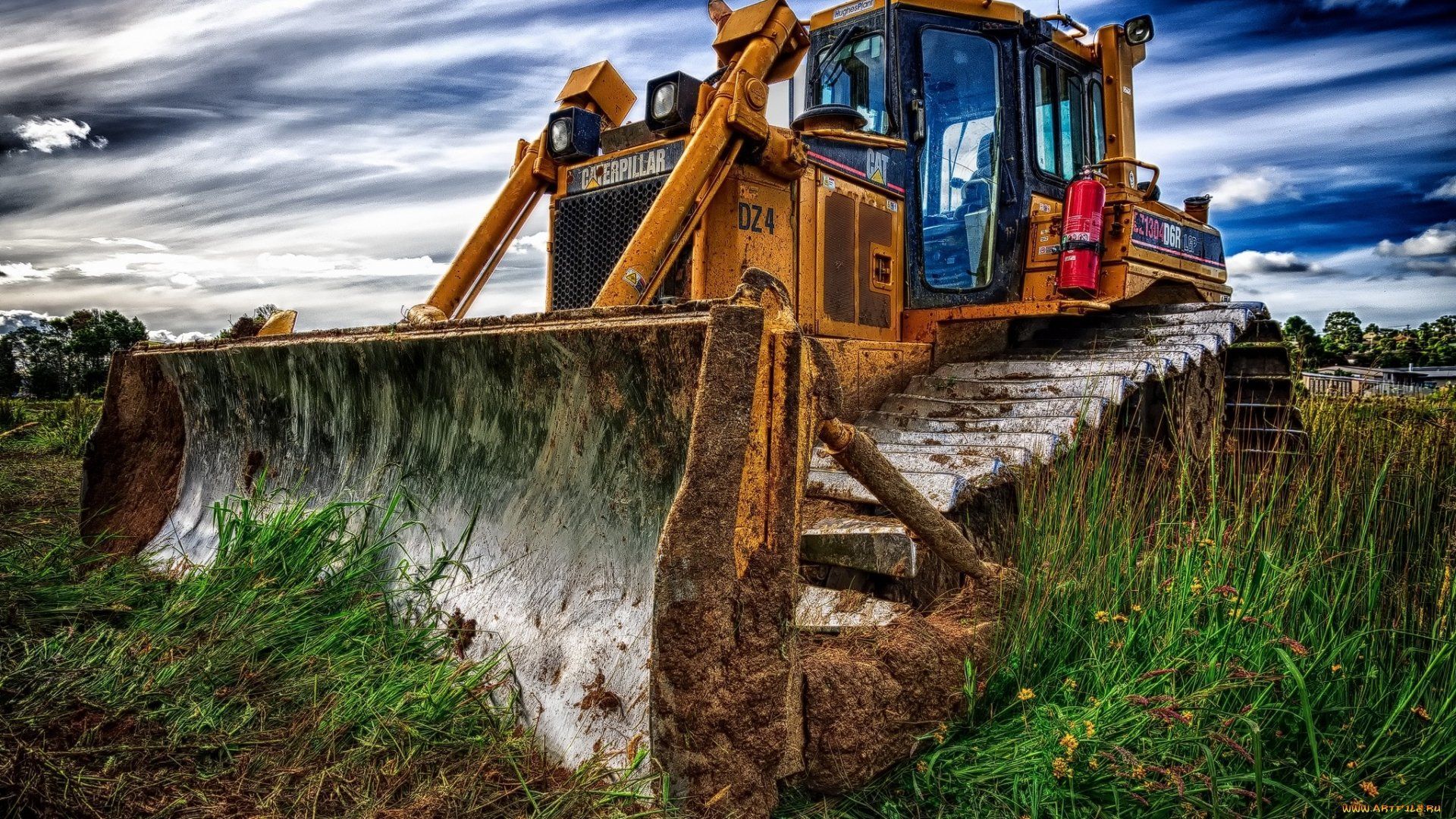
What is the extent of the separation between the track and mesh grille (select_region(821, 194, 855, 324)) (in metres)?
0.51

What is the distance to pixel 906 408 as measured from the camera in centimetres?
446

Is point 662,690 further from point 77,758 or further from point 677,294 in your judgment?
point 677,294

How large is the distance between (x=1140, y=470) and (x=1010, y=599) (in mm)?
2511

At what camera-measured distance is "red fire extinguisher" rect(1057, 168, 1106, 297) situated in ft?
16.6

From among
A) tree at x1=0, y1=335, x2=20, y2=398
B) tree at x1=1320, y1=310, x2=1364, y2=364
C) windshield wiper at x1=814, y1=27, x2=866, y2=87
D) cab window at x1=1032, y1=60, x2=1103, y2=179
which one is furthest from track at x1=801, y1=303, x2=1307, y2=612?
tree at x1=1320, y1=310, x2=1364, y2=364

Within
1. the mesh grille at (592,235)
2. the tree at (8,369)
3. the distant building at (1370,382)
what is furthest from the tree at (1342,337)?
the tree at (8,369)

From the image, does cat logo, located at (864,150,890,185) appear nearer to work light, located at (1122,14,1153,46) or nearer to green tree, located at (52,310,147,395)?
work light, located at (1122,14,1153,46)

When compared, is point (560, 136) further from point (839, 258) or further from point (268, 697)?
point (268, 697)

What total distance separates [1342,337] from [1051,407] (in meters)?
18.7

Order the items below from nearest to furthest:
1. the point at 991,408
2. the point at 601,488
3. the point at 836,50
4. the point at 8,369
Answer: the point at 601,488, the point at 991,408, the point at 836,50, the point at 8,369

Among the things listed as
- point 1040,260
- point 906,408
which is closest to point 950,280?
point 1040,260

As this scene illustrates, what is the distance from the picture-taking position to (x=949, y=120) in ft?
16.4

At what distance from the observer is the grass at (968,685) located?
2.11 meters

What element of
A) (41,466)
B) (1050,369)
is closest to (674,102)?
(1050,369)
